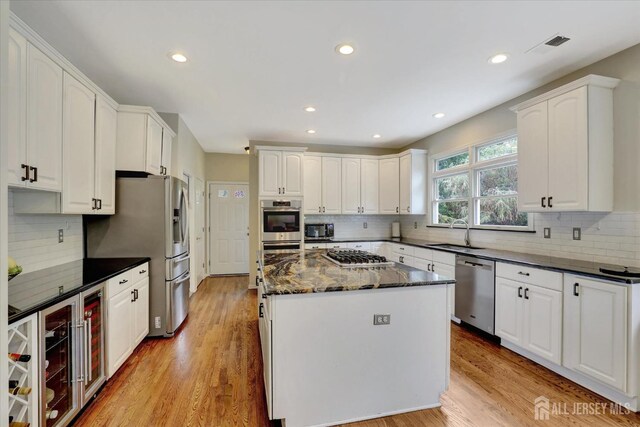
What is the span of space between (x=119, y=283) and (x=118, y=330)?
0.38 m

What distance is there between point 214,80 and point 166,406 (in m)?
2.82

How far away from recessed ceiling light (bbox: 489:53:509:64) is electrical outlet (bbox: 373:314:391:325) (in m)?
2.31

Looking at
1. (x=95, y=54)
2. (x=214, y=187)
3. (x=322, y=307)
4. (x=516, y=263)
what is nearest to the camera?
(x=322, y=307)

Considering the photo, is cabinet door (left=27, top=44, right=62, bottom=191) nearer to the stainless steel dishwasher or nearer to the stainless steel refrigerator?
the stainless steel refrigerator

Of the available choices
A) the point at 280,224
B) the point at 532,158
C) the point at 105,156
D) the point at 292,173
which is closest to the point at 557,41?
the point at 532,158

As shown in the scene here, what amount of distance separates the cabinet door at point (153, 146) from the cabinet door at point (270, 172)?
5.25 feet

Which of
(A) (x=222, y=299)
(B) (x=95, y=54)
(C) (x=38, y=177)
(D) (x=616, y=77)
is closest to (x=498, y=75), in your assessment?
(D) (x=616, y=77)

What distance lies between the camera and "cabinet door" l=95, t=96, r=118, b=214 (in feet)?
8.54

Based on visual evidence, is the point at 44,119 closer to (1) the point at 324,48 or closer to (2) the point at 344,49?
(1) the point at 324,48

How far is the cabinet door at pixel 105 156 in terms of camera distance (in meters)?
2.60

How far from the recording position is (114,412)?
1998 millimetres

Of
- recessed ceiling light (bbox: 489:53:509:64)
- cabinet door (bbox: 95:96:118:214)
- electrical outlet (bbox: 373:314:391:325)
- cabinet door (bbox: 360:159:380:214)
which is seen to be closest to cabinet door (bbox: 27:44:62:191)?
cabinet door (bbox: 95:96:118:214)

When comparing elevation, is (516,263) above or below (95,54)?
below

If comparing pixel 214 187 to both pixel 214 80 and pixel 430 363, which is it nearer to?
pixel 214 80
